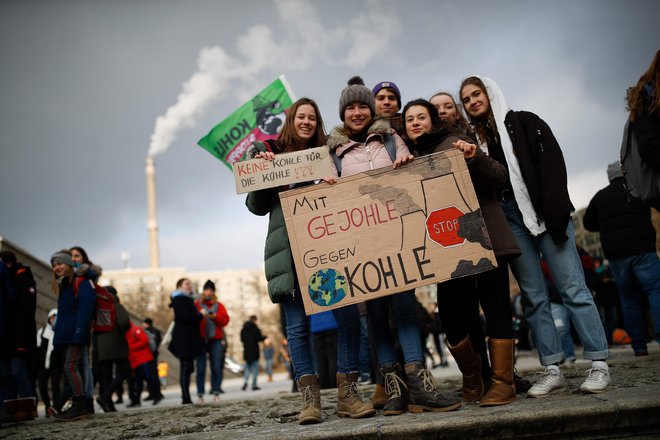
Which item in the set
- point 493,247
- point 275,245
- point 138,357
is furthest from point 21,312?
point 493,247

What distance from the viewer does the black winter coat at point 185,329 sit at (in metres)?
8.42

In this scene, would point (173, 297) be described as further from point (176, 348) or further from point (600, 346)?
point (600, 346)

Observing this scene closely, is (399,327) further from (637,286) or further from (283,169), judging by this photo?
(637,286)

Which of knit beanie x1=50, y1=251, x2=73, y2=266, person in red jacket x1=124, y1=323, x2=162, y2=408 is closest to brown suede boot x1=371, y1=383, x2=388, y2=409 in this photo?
knit beanie x1=50, y1=251, x2=73, y2=266

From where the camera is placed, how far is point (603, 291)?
966cm

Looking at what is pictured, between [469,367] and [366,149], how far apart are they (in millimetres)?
1620

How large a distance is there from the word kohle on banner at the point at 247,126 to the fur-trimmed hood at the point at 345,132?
5708 millimetres

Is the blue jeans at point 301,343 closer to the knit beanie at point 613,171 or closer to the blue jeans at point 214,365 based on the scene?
the knit beanie at point 613,171

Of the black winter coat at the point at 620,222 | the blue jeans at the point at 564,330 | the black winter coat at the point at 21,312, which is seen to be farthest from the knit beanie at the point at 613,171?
the black winter coat at the point at 21,312

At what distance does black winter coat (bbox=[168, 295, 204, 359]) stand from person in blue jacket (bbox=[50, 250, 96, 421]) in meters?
2.08

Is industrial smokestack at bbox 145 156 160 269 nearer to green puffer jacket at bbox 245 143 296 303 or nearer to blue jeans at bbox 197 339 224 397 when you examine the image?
blue jeans at bbox 197 339 224 397

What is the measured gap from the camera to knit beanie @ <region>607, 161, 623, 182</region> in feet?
21.3

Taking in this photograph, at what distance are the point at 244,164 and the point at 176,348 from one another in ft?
18.8

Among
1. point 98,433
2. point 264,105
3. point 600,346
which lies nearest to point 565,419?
point 600,346
